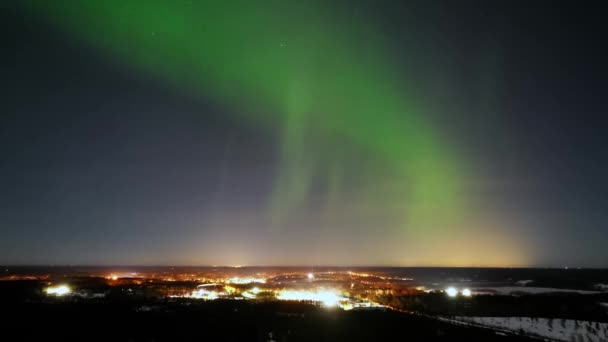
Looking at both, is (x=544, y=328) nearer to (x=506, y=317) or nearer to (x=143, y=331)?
(x=506, y=317)

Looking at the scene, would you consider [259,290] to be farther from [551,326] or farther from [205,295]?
[551,326]

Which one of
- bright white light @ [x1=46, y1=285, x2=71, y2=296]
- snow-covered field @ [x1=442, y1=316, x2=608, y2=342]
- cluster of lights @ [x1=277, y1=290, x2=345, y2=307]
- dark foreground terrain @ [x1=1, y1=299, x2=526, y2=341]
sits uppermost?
cluster of lights @ [x1=277, y1=290, x2=345, y2=307]

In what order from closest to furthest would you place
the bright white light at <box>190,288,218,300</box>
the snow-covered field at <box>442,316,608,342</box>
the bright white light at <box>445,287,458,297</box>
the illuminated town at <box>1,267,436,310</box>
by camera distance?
the snow-covered field at <box>442,316,608,342</box> < the illuminated town at <box>1,267,436,310</box> < the bright white light at <box>190,288,218,300</box> < the bright white light at <box>445,287,458,297</box>

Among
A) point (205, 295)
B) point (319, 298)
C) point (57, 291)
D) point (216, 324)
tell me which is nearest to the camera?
point (216, 324)

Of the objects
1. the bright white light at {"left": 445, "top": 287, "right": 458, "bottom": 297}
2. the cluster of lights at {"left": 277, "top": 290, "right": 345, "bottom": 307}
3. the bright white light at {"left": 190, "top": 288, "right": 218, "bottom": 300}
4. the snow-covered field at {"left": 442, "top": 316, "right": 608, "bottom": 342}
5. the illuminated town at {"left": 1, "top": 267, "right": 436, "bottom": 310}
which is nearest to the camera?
the snow-covered field at {"left": 442, "top": 316, "right": 608, "bottom": 342}

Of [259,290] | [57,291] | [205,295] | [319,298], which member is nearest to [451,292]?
[319,298]

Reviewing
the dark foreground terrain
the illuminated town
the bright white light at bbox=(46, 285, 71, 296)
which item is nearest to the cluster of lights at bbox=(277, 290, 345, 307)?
the illuminated town

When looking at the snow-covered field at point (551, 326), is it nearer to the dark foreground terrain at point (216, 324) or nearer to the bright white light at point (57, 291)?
the dark foreground terrain at point (216, 324)

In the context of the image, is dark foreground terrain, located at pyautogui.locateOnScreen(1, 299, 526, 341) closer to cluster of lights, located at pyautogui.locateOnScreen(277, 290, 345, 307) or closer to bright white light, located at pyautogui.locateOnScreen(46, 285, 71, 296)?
cluster of lights, located at pyautogui.locateOnScreen(277, 290, 345, 307)

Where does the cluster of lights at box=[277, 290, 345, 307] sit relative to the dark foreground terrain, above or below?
above
